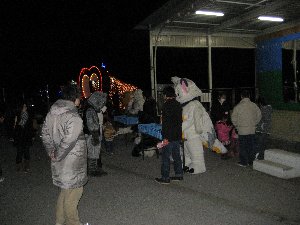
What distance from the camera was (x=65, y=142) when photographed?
3.76m

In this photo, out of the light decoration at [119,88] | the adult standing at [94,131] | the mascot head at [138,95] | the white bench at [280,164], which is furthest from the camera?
the light decoration at [119,88]

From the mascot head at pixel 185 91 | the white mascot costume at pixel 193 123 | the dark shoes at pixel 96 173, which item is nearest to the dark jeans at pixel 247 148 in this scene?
the white mascot costume at pixel 193 123

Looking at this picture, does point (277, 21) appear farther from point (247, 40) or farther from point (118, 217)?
point (118, 217)

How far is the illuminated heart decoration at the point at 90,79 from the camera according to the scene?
1675 cm

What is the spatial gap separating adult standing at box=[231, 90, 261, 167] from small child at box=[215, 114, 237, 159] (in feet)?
2.95

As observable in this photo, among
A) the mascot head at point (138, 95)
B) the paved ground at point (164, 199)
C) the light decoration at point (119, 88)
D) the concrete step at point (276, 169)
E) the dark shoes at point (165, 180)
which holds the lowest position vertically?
the paved ground at point (164, 199)

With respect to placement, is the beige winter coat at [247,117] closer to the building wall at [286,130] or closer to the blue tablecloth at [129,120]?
the building wall at [286,130]

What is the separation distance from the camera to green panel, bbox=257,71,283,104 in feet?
56.7

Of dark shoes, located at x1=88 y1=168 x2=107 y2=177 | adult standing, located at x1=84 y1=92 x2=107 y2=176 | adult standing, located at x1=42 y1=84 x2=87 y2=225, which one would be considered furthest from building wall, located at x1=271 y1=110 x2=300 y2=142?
adult standing, located at x1=42 y1=84 x2=87 y2=225

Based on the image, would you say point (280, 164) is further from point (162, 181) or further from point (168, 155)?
point (162, 181)

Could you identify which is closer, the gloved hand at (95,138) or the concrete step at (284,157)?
the concrete step at (284,157)

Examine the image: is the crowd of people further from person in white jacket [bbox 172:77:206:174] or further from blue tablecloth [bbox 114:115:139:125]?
blue tablecloth [bbox 114:115:139:125]

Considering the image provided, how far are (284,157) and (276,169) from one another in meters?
0.52

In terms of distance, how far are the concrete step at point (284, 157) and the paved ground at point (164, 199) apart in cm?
54
